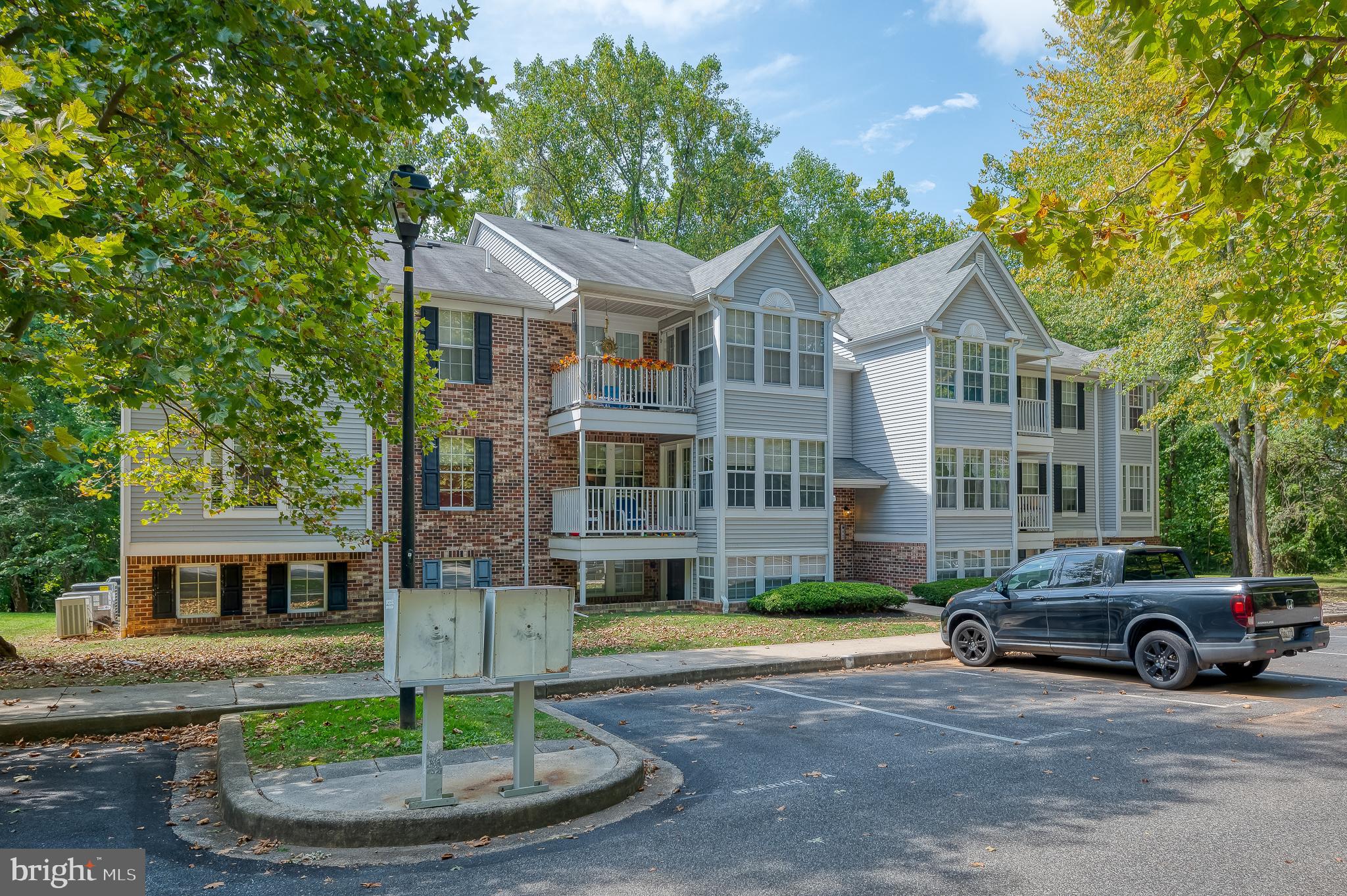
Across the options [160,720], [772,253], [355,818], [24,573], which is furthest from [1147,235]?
[24,573]

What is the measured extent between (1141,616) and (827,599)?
8.55 metres

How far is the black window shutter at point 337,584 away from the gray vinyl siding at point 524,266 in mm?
7829

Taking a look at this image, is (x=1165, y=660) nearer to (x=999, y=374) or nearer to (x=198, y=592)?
(x=999, y=374)

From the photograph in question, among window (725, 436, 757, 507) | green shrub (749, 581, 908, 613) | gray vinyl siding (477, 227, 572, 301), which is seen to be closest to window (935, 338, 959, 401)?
window (725, 436, 757, 507)

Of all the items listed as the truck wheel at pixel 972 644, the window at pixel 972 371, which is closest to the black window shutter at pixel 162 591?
the truck wheel at pixel 972 644

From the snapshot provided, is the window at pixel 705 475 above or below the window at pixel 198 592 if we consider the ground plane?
above

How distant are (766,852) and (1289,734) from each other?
6.18 metres

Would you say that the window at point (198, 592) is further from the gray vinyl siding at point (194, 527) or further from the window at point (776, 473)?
the window at point (776, 473)

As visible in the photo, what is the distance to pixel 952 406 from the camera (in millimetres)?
24578

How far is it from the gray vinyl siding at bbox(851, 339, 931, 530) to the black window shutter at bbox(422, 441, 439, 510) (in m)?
12.4

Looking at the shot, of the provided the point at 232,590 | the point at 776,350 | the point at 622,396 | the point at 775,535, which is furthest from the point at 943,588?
the point at 232,590

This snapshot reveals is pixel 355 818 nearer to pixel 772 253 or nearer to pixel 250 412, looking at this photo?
pixel 250 412

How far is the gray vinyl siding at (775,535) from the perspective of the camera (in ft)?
71.3

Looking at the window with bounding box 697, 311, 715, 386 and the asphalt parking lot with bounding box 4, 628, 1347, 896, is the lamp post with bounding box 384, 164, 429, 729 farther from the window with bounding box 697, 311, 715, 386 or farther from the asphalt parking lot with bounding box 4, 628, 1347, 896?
the window with bounding box 697, 311, 715, 386
